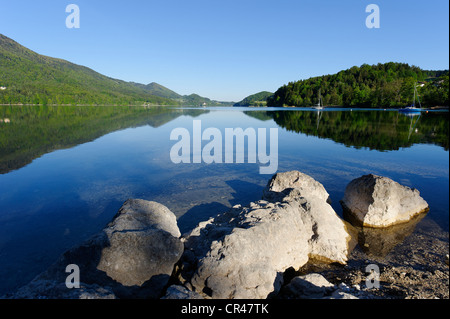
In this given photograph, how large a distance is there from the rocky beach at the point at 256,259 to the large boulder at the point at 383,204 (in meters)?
0.40

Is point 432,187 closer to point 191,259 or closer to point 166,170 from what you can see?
point 191,259

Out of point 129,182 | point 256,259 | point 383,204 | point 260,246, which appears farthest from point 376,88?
point 256,259

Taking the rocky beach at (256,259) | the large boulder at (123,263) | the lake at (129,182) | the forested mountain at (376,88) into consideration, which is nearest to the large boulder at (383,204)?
the rocky beach at (256,259)

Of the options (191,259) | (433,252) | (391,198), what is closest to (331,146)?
(391,198)

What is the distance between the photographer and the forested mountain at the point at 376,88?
113 metres

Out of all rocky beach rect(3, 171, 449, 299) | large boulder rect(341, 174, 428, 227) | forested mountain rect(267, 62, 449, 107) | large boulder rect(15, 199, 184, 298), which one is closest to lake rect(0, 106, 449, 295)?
large boulder rect(341, 174, 428, 227)

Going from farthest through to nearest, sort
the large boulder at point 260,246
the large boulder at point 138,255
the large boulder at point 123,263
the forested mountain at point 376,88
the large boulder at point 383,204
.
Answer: the forested mountain at point 376,88, the large boulder at point 383,204, the large boulder at point 138,255, the large boulder at point 260,246, the large boulder at point 123,263

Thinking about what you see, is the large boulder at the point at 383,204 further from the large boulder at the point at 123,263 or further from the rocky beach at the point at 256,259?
the large boulder at the point at 123,263

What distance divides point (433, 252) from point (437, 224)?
2803 millimetres

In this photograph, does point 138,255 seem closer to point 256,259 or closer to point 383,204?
point 256,259

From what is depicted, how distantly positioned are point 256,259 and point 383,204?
753cm

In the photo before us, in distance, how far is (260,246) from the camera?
257 inches

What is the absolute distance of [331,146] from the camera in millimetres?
28438

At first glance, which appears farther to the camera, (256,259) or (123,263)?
(256,259)
